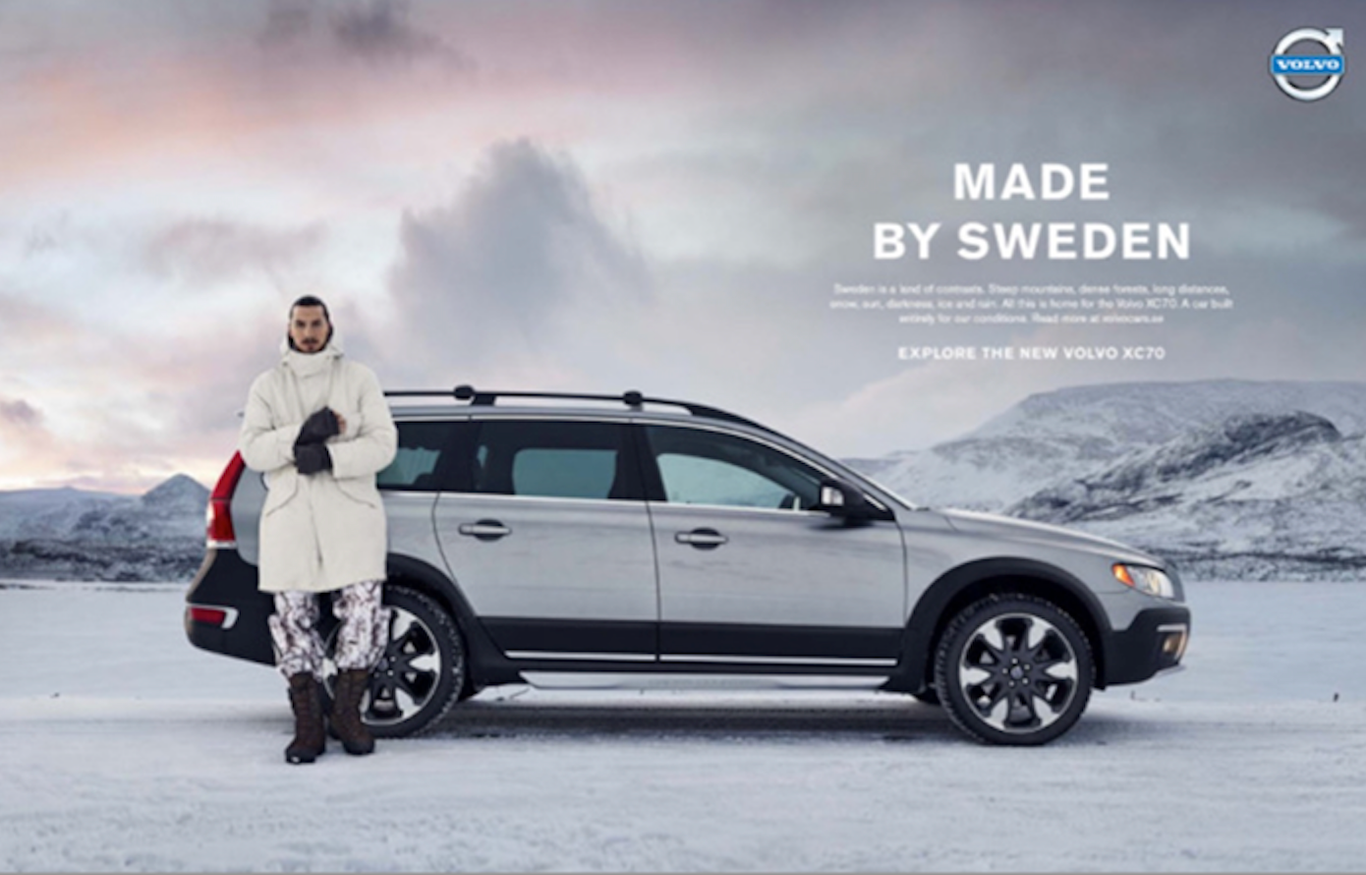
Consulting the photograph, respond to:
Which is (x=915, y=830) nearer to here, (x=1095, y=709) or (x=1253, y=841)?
(x=1253, y=841)

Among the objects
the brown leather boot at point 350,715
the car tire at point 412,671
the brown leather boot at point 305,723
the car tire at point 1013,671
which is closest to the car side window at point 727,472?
the car tire at point 1013,671

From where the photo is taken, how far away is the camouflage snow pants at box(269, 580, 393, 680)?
7.73m

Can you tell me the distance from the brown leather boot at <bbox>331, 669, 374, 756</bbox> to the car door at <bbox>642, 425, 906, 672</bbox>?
1444 millimetres

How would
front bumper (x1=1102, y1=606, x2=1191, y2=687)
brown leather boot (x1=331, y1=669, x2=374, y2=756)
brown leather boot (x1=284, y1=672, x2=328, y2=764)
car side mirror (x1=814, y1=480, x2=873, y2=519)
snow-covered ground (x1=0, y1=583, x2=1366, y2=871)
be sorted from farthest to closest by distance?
front bumper (x1=1102, y1=606, x2=1191, y2=687) → car side mirror (x1=814, y1=480, x2=873, y2=519) → brown leather boot (x1=331, y1=669, x2=374, y2=756) → brown leather boot (x1=284, y1=672, x2=328, y2=764) → snow-covered ground (x1=0, y1=583, x2=1366, y2=871)

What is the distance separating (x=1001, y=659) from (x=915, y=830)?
7.80 ft

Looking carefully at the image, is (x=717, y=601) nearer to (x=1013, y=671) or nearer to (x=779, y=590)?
(x=779, y=590)

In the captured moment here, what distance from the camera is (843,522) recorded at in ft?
27.7

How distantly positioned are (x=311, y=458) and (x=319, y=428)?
13 centimetres

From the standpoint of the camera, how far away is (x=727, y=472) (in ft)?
28.4

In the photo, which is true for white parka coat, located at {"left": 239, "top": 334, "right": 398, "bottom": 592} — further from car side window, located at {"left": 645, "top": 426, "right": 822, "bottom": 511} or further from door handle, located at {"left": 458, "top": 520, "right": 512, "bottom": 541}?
car side window, located at {"left": 645, "top": 426, "right": 822, "bottom": 511}

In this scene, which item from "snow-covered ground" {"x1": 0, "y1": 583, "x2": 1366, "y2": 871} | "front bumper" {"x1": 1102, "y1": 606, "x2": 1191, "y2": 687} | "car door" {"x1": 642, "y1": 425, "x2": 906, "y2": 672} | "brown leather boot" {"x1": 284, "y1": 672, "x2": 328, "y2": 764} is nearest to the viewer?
"snow-covered ground" {"x1": 0, "y1": 583, "x2": 1366, "y2": 871}

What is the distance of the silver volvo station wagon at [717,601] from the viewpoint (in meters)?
8.37

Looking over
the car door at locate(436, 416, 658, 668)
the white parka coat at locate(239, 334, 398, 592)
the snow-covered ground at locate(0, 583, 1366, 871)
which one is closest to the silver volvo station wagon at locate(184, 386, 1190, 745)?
the car door at locate(436, 416, 658, 668)

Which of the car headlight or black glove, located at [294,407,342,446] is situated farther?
the car headlight
